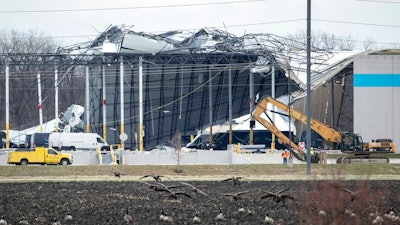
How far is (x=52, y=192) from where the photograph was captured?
30.2 metres

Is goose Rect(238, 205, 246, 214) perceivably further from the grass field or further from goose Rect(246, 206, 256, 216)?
the grass field

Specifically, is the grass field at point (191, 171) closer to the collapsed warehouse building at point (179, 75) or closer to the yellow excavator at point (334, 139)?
the yellow excavator at point (334, 139)

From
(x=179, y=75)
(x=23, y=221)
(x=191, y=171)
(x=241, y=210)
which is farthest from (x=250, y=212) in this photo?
(x=179, y=75)

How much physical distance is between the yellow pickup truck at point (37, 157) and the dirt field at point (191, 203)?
917 inches

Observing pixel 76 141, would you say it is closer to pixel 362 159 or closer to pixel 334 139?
pixel 334 139

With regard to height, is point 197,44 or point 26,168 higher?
point 197,44

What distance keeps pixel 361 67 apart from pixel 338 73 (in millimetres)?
5889

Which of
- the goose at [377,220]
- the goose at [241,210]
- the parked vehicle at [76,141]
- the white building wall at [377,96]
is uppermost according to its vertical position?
the white building wall at [377,96]

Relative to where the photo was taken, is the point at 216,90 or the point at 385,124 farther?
the point at 216,90

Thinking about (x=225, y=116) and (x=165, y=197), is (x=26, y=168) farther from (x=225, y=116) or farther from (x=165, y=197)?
(x=225, y=116)

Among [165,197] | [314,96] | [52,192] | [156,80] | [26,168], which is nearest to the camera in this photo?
[165,197]

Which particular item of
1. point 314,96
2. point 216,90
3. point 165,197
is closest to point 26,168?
point 165,197

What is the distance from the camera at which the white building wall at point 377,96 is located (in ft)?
240

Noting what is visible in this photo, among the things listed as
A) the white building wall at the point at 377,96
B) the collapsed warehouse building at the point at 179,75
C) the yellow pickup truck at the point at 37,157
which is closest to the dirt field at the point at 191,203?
the yellow pickup truck at the point at 37,157
